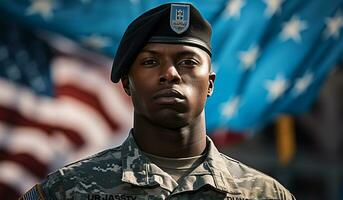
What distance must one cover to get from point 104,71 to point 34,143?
2.82 feet

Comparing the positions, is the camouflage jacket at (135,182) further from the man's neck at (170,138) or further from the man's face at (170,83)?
the man's face at (170,83)

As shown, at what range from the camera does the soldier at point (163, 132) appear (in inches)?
166

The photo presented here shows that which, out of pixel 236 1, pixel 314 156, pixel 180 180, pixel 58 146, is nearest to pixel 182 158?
pixel 180 180

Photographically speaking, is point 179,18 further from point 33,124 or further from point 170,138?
point 33,124

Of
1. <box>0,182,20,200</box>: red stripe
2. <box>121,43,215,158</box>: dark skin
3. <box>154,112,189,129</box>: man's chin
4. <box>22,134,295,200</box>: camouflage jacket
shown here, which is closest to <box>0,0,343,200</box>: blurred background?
<box>0,182,20,200</box>: red stripe

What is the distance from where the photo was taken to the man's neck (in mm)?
4305

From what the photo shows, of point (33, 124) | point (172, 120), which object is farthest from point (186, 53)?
point (33, 124)

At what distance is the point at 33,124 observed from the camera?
8.62 metres

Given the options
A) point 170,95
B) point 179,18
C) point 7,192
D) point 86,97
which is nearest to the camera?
point 170,95

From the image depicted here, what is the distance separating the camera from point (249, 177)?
4504mm

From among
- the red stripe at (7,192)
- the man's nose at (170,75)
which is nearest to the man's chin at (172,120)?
the man's nose at (170,75)

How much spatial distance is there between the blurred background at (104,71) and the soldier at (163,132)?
4.18 meters

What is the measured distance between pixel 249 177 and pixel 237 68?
478cm

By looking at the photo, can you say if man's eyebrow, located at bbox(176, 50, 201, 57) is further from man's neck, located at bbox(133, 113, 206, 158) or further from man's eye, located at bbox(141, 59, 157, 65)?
man's neck, located at bbox(133, 113, 206, 158)
